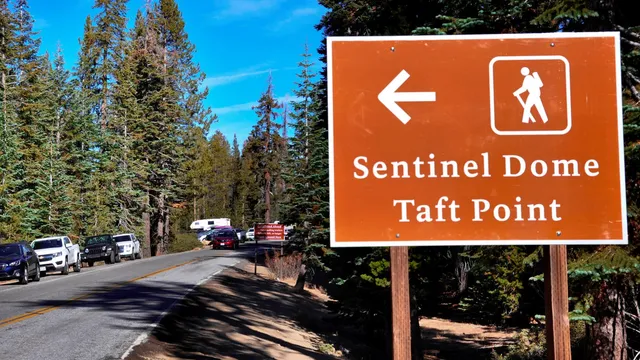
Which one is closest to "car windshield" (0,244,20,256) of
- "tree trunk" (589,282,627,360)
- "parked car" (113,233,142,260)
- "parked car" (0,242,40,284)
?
"parked car" (0,242,40,284)

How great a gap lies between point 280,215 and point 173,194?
28404 mm

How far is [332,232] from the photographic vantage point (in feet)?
14.0

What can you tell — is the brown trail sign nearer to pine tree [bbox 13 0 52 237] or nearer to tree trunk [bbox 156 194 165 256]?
pine tree [bbox 13 0 52 237]

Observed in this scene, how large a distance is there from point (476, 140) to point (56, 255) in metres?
25.6

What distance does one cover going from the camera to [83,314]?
44.0ft

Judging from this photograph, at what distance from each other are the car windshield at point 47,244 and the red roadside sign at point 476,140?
25.9m

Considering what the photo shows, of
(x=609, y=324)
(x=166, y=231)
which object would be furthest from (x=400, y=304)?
(x=166, y=231)

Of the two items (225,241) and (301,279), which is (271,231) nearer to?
(301,279)

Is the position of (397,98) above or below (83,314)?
above

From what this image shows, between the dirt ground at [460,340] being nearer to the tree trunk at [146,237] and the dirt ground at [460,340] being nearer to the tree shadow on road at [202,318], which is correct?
the tree shadow on road at [202,318]

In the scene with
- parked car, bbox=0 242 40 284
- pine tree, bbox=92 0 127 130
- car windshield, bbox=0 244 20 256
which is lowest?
parked car, bbox=0 242 40 284

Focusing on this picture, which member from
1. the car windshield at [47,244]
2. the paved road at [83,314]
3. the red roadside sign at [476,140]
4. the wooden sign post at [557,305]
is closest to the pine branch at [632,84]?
the red roadside sign at [476,140]

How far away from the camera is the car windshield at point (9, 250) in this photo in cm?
2247

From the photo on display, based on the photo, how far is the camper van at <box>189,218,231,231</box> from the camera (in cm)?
8075
